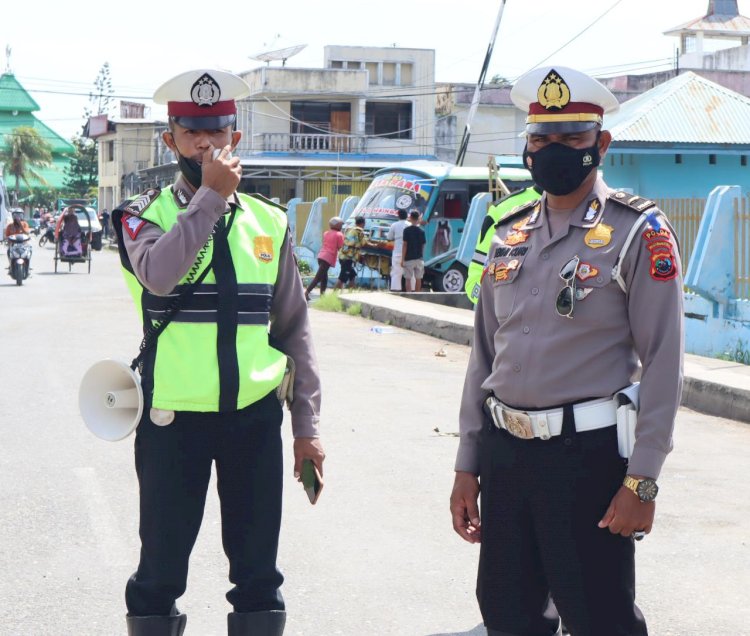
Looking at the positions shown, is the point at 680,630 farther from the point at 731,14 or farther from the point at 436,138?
the point at 731,14

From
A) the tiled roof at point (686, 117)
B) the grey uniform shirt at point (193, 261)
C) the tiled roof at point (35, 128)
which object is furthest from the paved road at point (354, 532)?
the tiled roof at point (35, 128)

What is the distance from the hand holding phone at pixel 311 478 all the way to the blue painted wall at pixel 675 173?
746 inches

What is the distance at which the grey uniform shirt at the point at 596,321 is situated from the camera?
10.5 feet

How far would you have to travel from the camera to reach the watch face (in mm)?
3197

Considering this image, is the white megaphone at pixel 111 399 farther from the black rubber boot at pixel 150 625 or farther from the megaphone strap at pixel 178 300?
the black rubber boot at pixel 150 625

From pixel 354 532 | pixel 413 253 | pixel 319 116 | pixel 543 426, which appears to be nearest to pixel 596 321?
pixel 543 426

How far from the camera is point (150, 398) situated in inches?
143

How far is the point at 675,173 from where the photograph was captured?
22.5m

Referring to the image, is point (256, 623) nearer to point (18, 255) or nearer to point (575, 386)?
point (575, 386)

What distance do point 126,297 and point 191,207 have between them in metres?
20.5

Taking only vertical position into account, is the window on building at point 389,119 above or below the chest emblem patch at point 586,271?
above

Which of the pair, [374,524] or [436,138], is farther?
[436,138]

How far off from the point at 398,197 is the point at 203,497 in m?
21.7

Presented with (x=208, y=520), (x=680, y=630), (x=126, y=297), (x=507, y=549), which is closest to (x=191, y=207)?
(x=507, y=549)
